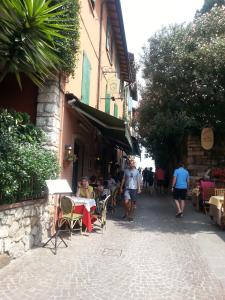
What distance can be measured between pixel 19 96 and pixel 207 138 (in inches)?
416

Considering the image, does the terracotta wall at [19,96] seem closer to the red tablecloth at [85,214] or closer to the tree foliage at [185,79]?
the red tablecloth at [85,214]

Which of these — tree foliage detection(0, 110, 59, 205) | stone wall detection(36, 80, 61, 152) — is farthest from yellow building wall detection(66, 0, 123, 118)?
tree foliage detection(0, 110, 59, 205)

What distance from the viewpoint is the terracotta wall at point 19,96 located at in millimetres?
8898

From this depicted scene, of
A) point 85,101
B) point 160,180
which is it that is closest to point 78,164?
point 85,101

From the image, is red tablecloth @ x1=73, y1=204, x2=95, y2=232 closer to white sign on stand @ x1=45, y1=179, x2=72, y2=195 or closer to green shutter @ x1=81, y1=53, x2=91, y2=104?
white sign on stand @ x1=45, y1=179, x2=72, y2=195

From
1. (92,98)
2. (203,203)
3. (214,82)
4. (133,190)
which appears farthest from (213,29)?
(133,190)

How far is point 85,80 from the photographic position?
11.7 m

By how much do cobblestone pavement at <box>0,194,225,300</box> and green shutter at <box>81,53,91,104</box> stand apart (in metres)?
4.37

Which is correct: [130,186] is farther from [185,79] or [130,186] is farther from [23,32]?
[23,32]

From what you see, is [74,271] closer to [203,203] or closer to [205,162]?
[203,203]

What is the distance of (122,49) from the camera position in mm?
19938

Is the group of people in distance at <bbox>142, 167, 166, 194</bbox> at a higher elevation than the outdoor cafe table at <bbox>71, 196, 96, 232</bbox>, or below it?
higher

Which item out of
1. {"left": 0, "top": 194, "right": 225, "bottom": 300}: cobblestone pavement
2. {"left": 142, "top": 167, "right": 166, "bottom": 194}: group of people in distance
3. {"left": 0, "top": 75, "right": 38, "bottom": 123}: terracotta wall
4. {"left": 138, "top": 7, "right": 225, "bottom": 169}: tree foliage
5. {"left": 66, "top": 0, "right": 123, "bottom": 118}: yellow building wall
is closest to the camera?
{"left": 0, "top": 194, "right": 225, "bottom": 300}: cobblestone pavement

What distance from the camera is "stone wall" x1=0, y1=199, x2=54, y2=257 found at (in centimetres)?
605
